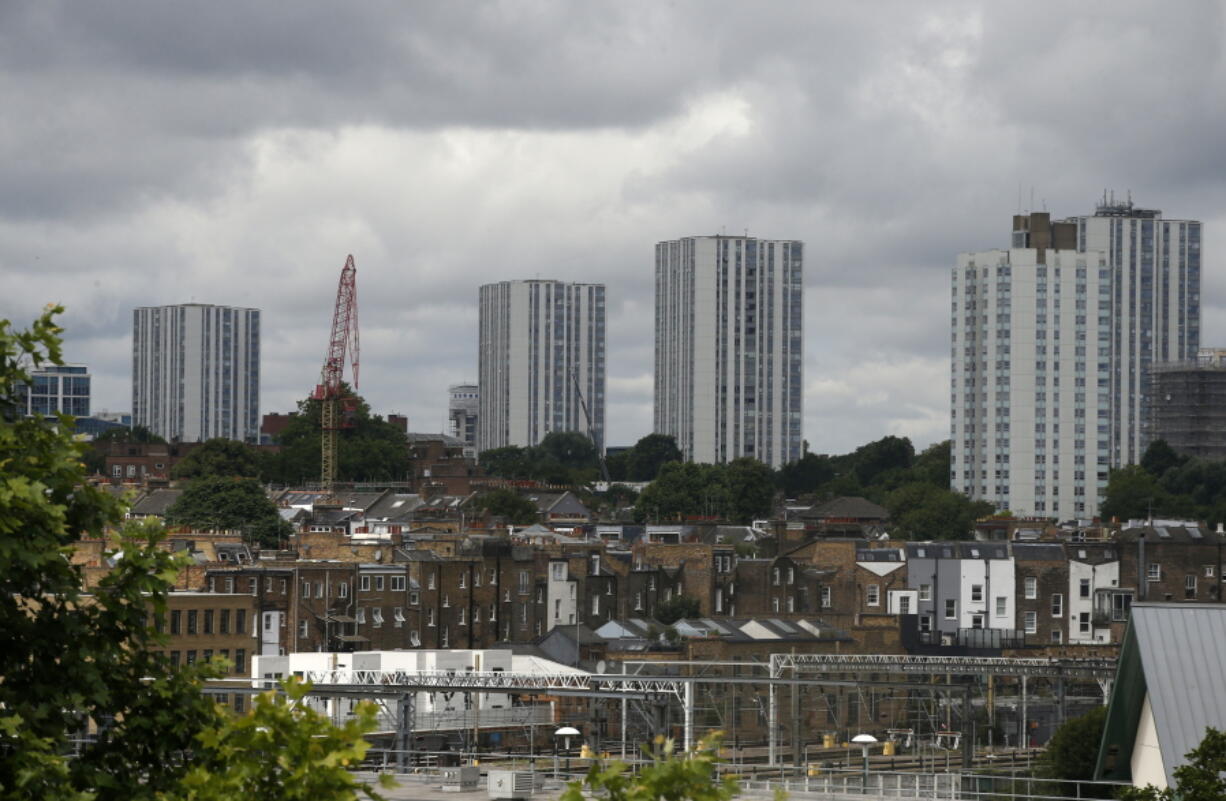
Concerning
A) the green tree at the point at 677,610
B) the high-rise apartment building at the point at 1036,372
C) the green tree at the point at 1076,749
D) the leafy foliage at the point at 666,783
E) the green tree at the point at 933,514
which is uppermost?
the high-rise apartment building at the point at 1036,372

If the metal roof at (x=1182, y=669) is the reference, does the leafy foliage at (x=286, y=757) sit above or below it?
above

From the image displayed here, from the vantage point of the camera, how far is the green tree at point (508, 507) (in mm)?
147750

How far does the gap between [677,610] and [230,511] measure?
32.7 m

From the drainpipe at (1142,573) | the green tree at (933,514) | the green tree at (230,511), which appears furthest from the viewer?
the green tree at (933,514)

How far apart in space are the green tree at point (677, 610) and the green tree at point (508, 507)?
38.5 m

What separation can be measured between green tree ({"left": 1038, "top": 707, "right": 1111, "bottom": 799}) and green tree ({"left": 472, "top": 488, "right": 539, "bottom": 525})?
81624 millimetres

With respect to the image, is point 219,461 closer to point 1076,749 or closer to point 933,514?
point 933,514

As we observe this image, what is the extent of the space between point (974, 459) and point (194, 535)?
109449 millimetres

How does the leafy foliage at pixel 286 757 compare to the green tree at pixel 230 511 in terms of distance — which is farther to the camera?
the green tree at pixel 230 511

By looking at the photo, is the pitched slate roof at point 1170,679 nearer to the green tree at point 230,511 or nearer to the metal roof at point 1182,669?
the metal roof at point 1182,669

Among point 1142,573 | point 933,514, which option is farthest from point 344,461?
point 1142,573

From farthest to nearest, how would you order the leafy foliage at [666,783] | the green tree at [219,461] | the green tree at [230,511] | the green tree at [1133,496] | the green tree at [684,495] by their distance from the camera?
the green tree at [219,461] → the green tree at [1133,496] → the green tree at [684,495] → the green tree at [230,511] → the leafy foliage at [666,783]

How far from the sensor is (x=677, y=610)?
10731 cm

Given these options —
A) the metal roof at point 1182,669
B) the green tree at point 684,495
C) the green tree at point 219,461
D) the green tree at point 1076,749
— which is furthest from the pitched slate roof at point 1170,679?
the green tree at point 219,461
